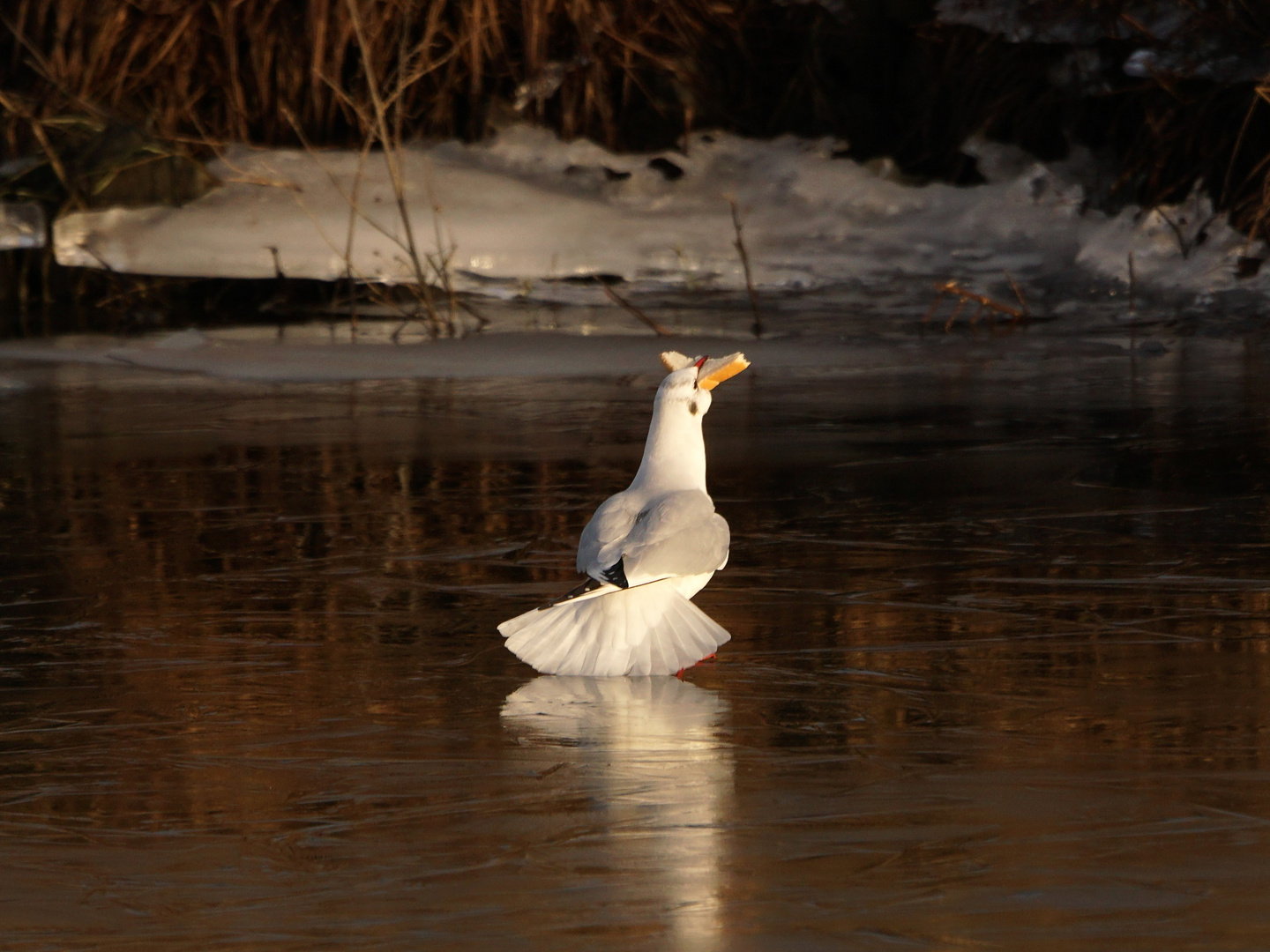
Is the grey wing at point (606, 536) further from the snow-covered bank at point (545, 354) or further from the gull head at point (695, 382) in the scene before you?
the snow-covered bank at point (545, 354)

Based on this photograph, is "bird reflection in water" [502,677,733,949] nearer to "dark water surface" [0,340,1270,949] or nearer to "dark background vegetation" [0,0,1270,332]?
"dark water surface" [0,340,1270,949]

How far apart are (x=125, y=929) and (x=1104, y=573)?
2.74m

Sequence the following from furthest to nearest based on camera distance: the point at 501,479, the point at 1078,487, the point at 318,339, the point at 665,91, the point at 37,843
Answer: the point at 665,91 < the point at 318,339 < the point at 501,479 < the point at 1078,487 < the point at 37,843

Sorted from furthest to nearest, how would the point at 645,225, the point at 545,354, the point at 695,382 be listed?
the point at 645,225
the point at 545,354
the point at 695,382

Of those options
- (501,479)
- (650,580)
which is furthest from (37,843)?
(501,479)

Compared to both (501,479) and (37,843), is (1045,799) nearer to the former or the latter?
(37,843)

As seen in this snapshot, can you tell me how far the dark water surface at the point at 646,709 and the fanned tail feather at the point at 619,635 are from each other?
67 millimetres

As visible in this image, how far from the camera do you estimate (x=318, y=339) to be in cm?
1016

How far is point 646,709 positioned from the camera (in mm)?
3598

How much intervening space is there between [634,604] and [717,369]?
689 mm

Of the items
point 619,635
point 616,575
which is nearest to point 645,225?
point 619,635

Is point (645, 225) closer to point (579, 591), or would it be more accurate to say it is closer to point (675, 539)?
point (675, 539)

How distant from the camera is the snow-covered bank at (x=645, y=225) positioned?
1175 centimetres

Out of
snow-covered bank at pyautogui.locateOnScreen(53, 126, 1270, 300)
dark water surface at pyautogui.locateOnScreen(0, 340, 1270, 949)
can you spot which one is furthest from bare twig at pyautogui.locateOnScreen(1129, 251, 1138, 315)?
dark water surface at pyautogui.locateOnScreen(0, 340, 1270, 949)
